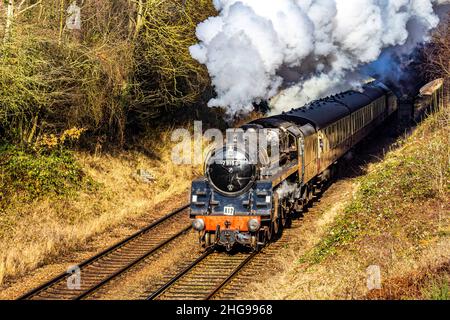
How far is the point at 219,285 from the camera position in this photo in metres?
12.3

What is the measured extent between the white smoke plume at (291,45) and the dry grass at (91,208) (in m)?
4.90

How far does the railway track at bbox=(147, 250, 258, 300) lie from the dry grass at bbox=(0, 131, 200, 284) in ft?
11.5

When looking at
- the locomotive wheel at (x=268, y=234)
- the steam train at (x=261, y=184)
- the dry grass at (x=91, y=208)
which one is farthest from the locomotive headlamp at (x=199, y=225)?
the dry grass at (x=91, y=208)

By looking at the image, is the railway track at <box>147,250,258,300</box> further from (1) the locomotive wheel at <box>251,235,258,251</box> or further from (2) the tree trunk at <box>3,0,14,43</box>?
(2) the tree trunk at <box>3,0,14,43</box>

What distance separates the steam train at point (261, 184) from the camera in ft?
47.0

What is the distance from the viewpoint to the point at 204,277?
43.2ft

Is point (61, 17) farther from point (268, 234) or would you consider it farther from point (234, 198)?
point (268, 234)

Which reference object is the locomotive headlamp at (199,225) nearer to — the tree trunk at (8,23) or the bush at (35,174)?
the bush at (35,174)

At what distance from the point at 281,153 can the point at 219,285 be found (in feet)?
15.7

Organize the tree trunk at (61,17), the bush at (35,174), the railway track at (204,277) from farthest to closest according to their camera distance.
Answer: the tree trunk at (61,17), the bush at (35,174), the railway track at (204,277)

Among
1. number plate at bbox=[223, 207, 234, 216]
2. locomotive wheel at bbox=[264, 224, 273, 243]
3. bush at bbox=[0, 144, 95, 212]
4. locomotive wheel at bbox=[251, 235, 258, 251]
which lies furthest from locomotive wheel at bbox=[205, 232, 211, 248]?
bush at bbox=[0, 144, 95, 212]

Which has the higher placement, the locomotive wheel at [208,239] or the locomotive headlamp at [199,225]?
the locomotive headlamp at [199,225]
